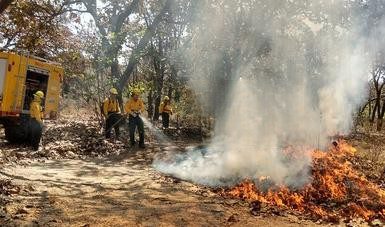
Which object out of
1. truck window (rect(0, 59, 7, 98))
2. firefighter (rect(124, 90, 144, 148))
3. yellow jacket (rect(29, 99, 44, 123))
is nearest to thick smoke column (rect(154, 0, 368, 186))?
firefighter (rect(124, 90, 144, 148))

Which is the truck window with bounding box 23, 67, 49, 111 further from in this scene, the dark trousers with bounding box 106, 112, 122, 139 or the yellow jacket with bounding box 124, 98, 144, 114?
the yellow jacket with bounding box 124, 98, 144, 114

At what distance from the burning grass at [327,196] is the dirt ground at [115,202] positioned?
53 centimetres

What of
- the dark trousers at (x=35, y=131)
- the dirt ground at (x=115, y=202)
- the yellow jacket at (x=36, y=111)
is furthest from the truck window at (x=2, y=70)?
the dirt ground at (x=115, y=202)

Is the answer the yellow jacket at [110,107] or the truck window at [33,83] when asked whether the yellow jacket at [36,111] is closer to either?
the truck window at [33,83]

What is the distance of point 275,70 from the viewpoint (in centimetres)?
2317

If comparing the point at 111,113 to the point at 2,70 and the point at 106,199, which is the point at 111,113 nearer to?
the point at 2,70

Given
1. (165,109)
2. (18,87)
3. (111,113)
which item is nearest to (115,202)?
(18,87)

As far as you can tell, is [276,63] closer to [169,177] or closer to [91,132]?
[91,132]

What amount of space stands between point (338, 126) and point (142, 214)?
53.0 ft

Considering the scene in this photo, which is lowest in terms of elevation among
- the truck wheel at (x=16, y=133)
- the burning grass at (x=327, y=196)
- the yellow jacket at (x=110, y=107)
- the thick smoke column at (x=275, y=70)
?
the burning grass at (x=327, y=196)

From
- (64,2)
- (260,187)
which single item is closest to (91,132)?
(64,2)

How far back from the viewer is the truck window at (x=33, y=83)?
1416cm

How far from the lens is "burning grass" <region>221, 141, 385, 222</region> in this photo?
24.2 feet

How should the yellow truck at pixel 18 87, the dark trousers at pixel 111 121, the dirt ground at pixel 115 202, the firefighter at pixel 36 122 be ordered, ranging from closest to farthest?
the dirt ground at pixel 115 202
the firefighter at pixel 36 122
the yellow truck at pixel 18 87
the dark trousers at pixel 111 121
